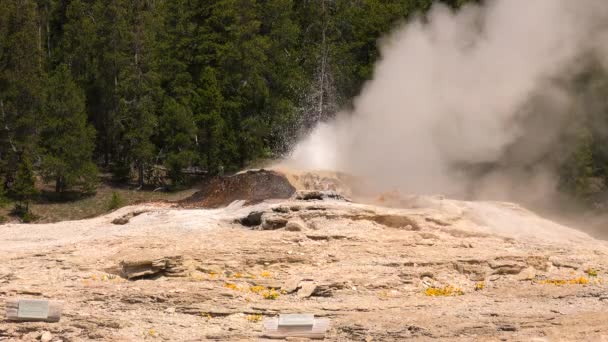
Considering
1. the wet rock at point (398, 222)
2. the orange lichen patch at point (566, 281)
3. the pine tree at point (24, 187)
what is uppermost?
the pine tree at point (24, 187)

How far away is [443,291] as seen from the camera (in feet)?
34.4

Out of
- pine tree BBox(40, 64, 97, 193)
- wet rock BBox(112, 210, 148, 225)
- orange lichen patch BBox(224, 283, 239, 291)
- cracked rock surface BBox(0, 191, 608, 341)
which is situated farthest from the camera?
pine tree BBox(40, 64, 97, 193)

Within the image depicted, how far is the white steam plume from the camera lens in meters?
19.8

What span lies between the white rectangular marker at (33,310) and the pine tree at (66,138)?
23419 millimetres

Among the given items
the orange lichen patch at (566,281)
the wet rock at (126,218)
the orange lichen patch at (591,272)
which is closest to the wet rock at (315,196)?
the wet rock at (126,218)

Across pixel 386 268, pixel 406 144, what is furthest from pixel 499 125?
pixel 386 268

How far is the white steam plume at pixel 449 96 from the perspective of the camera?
19.8m

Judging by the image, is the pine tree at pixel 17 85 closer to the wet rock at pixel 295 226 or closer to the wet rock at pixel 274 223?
the wet rock at pixel 274 223

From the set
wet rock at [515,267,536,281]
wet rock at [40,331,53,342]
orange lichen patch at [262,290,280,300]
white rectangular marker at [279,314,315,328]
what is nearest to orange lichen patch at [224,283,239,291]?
orange lichen patch at [262,290,280,300]

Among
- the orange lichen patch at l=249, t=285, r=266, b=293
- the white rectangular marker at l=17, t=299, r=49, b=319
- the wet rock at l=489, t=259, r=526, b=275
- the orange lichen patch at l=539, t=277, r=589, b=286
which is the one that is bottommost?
the white rectangular marker at l=17, t=299, r=49, b=319

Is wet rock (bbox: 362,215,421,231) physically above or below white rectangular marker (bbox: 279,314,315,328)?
above

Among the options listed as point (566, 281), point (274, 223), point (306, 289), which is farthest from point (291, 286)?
point (566, 281)

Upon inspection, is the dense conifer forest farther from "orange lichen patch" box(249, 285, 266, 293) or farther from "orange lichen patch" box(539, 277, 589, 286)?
"orange lichen patch" box(249, 285, 266, 293)

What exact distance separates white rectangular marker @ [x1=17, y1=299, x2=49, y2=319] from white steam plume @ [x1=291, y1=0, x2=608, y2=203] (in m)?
10.0
